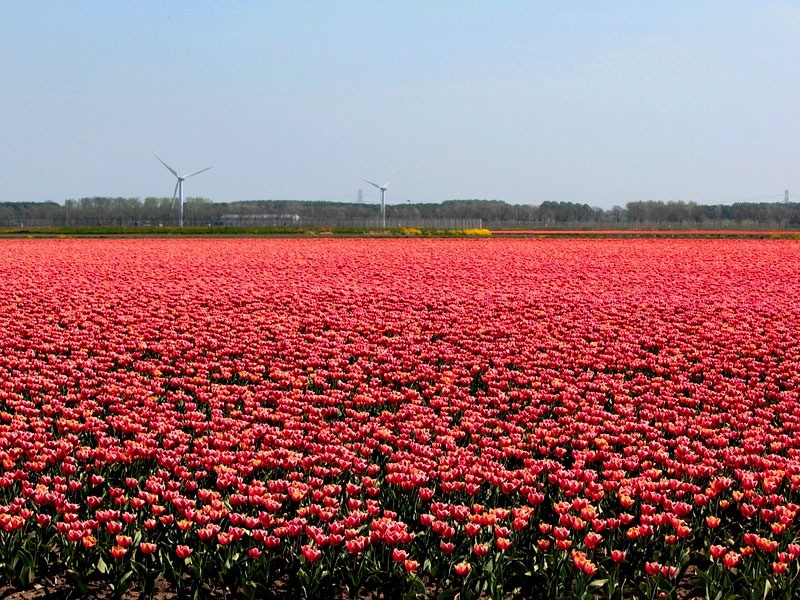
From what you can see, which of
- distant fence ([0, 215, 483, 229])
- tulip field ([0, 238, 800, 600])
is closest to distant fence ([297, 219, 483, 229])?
distant fence ([0, 215, 483, 229])

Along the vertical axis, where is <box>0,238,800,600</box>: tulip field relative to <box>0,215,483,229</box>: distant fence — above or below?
below

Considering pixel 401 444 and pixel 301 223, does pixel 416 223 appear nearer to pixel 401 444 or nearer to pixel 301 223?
pixel 301 223

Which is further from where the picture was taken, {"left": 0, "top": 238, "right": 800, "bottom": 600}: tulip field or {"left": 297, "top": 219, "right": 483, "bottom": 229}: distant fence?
{"left": 297, "top": 219, "right": 483, "bottom": 229}: distant fence

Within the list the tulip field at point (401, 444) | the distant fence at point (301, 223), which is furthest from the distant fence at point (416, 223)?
the tulip field at point (401, 444)

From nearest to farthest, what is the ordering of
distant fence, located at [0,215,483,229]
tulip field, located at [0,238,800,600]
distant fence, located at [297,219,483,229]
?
tulip field, located at [0,238,800,600], distant fence, located at [0,215,483,229], distant fence, located at [297,219,483,229]

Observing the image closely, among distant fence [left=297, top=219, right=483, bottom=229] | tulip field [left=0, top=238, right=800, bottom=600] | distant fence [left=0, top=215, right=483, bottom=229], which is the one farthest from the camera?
distant fence [left=297, top=219, right=483, bottom=229]

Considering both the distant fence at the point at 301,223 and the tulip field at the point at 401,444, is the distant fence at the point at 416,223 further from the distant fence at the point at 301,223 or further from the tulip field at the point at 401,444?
the tulip field at the point at 401,444

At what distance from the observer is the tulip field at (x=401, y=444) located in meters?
6.31

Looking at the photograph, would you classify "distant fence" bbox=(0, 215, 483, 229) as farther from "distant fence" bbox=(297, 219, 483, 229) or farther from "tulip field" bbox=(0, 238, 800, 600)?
"tulip field" bbox=(0, 238, 800, 600)

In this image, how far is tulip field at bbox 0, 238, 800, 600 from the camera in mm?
6312

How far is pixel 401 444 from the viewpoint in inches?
336

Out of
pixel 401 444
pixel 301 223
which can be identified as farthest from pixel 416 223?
pixel 401 444

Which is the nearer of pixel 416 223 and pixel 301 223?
pixel 416 223

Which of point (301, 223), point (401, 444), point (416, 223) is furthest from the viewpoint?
point (301, 223)
